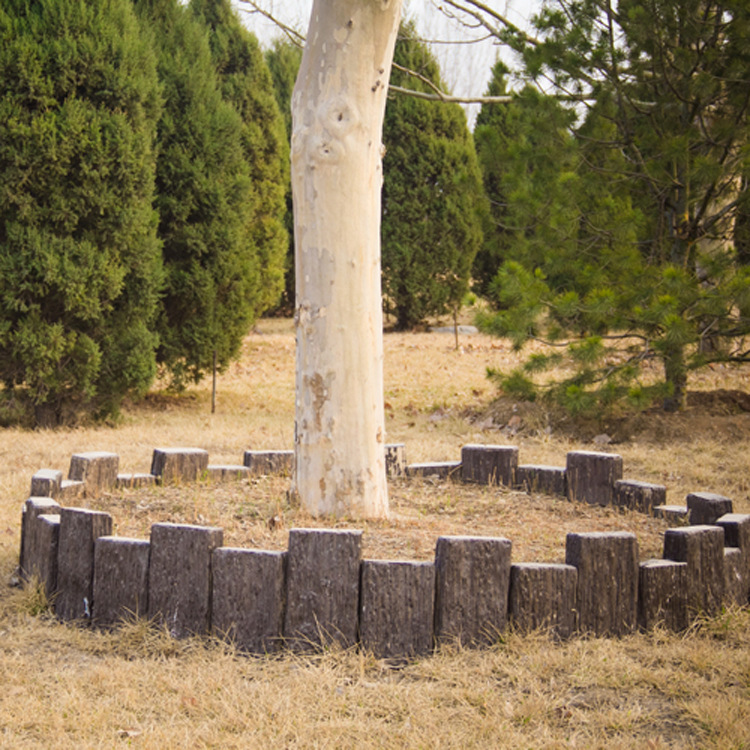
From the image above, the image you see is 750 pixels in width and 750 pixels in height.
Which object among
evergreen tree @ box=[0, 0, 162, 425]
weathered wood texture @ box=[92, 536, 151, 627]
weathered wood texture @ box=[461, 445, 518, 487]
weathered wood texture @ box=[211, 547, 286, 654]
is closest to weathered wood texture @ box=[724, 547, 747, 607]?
weathered wood texture @ box=[461, 445, 518, 487]

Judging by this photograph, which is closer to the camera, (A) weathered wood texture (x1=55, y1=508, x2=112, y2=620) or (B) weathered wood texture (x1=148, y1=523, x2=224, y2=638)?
(B) weathered wood texture (x1=148, y1=523, x2=224, y2=638)

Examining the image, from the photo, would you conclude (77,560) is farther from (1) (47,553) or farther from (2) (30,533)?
(2) (30,533)

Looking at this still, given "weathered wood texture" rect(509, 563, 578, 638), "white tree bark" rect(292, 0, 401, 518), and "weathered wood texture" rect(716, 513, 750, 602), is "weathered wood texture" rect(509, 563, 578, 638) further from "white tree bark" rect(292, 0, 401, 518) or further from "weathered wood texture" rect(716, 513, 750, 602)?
"white tree bark" rect(292, 0, 401, 518)

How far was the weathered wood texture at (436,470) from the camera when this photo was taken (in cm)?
503

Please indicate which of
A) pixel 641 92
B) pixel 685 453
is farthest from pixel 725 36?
pixel 685 453

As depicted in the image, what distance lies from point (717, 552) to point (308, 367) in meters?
1.96

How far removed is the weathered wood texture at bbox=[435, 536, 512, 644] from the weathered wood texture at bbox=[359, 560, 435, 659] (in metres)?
0.06

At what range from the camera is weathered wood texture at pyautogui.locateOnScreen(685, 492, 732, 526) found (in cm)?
379

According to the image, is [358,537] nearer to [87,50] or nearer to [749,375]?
[87,50]

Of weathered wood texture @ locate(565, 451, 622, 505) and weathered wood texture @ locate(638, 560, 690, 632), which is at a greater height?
weathered wood texture @ locate(565, 451, 622, 505)

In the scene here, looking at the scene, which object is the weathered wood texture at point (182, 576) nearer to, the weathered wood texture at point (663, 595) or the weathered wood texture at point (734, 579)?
the weathered wood texture at point (663, 595)

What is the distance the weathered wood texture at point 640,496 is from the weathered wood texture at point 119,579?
8.49ft

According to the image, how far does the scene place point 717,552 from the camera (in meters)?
3.26

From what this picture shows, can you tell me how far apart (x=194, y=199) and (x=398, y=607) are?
7019 mm
